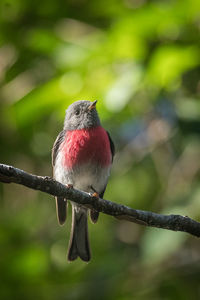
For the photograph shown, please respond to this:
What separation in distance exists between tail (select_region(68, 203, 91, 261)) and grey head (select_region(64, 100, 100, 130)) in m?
1.02

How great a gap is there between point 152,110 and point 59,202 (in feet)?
5.59

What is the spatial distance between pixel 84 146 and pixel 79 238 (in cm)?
123

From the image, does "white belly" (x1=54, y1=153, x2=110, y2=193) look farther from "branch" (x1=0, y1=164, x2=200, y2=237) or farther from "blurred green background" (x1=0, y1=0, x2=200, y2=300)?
"branch" (x1=0, y1=164, x2=200, y2=237)

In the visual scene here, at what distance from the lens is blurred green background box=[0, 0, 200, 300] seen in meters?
3.76

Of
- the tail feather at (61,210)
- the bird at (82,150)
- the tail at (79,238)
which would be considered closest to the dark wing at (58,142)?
the bird at (82,150)

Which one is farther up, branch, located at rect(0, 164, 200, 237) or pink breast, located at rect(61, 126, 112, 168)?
pink breast, located at rect(61, 126, 112, 168)

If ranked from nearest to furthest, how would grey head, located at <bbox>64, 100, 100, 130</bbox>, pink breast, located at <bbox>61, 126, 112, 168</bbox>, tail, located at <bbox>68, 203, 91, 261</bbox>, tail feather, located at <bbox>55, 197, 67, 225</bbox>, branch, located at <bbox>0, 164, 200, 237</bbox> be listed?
branch, located at <bbox>0, 164, 200, 237</bbox> → pink breast, located at <bbox>61, 126, 112, 168</bbox> → grey head, located at <bbox>64, 100, 100, 130</bbox> → tail feather, located at <bbox>55, 197, 67, 225</bbox> → tail, located at <bbox>68, 203, 91, 261</bbox>

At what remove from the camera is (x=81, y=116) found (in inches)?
149

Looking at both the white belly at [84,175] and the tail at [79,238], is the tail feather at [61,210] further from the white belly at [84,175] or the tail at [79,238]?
the tail at [79,238]

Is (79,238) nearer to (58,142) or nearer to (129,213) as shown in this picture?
(58,142)

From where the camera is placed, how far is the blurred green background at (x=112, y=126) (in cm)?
376

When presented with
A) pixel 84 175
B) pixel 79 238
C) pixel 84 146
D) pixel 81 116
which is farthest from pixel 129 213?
pixel 79 238

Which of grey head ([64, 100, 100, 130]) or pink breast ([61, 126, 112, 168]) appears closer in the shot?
pink breast ([61, 126, 112, 168])

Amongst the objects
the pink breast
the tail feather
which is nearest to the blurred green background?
the pink breast
